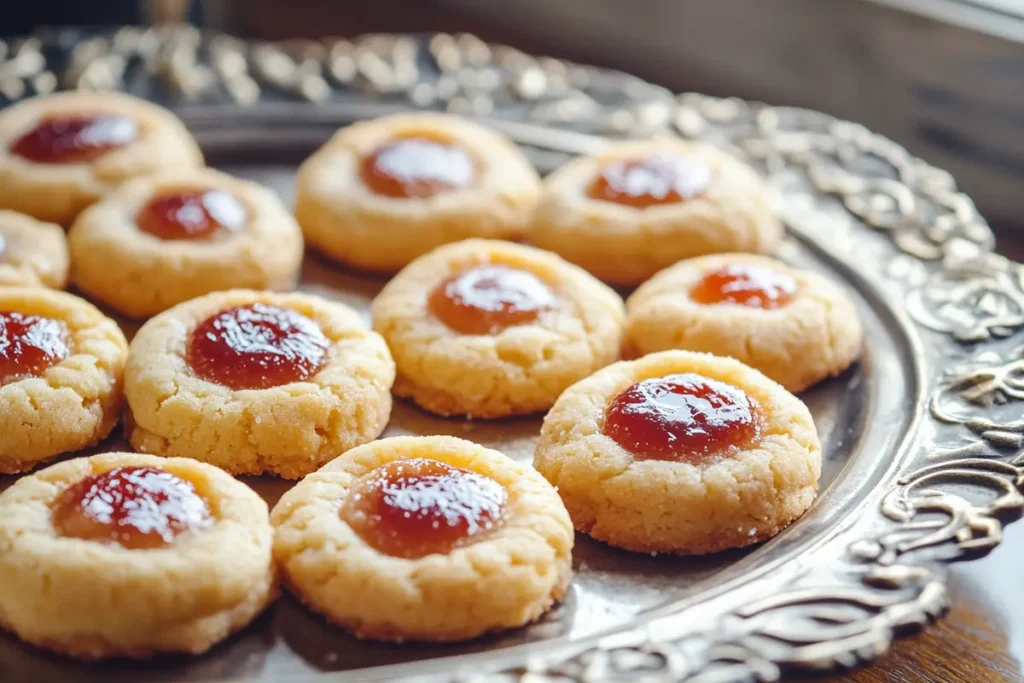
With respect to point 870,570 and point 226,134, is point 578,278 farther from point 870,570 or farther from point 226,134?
point 226,134

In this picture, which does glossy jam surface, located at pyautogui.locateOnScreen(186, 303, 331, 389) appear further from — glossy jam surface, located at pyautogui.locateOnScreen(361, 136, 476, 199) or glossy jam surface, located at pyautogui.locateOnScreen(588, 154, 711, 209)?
glossy jam surface, located at pyautogui.locateOnScreen(588, 154, 711, 209)

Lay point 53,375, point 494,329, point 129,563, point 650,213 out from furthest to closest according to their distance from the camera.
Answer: point 650,213 < point 494,329 < point 53,375 < point 129,563

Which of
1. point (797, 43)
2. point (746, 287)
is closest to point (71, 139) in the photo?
point (746, 287)

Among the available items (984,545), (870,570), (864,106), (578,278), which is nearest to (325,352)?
(578,278)

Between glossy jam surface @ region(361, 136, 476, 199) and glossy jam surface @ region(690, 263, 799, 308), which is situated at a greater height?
glossy jam surface @ region(690, 263, 799, 308)

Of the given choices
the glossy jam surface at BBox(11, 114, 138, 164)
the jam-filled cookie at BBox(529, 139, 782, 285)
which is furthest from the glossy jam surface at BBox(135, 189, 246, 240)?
the jam-filled cookie at BBox(529, 139, 782, 285)

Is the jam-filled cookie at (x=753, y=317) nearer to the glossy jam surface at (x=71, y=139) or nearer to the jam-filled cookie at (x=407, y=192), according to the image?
the jam-filled cookie at (x=407, y=192)

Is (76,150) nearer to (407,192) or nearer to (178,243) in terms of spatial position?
(178,243)

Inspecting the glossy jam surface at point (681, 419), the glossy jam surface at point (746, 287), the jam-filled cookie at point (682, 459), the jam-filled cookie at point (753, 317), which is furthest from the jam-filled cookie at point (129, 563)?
the glossy jam surface at point (746, 287)
